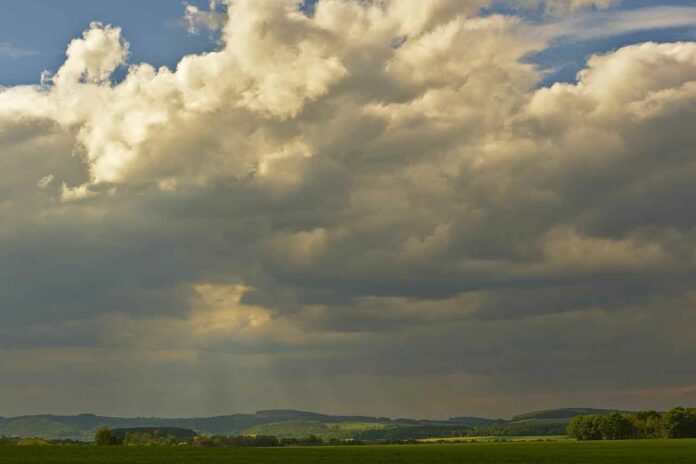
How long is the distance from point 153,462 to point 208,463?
6.16 metres

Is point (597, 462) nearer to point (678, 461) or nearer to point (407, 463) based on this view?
point (678, 461)

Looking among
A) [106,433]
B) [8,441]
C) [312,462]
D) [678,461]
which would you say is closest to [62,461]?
[312,462]

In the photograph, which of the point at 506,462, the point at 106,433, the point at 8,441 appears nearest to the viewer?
the point at 506,462

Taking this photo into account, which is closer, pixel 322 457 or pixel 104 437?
pixel 322 457

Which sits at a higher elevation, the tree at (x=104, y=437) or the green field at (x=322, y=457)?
the tree at (x=104, y=437)

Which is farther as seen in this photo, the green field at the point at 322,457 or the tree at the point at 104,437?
the tree at the point at 104,437

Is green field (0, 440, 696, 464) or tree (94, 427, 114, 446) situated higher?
tree (94, 427, 114, 446)

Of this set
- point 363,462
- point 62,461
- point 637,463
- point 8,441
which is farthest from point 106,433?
point 637,463

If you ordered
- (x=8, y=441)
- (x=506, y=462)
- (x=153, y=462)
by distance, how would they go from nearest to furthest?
1. (x=153, y=462)
2. (x=506, y=462)
3. (x=8, y=441)

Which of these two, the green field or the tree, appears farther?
the tree

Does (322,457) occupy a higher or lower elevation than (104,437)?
lower

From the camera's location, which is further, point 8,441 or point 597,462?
point 8,441

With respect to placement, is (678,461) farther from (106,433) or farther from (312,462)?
(106,433)

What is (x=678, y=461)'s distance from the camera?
95625 mm
